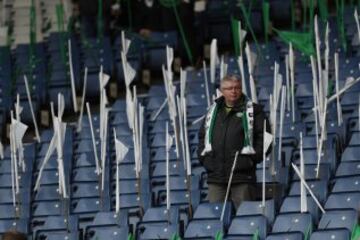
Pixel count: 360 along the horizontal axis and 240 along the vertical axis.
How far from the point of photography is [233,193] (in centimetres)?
1750

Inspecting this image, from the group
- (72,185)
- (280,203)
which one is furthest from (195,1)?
(280,203)

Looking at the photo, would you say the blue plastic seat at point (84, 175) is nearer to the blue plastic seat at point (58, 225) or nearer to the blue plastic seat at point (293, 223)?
the blue plastic seat at point (58, 225)

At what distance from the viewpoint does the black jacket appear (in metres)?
17.4

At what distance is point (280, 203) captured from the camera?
17.4m

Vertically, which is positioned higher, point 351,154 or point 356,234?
point 351,154

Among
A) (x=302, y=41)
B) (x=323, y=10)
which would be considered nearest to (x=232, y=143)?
(x=302, y=41)

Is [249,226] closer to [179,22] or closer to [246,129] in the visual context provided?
[246,129]

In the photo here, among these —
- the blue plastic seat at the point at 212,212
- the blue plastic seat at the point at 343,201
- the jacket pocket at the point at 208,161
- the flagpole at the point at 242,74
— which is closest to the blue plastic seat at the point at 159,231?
the blue plastic seat at the point at 212,212

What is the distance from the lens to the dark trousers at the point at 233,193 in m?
17.4

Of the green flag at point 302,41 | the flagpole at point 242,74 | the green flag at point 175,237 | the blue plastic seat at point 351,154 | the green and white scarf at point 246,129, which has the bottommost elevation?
the green flag at point 175,237

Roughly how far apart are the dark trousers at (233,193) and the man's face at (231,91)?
0.75m

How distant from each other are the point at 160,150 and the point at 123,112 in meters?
1.49

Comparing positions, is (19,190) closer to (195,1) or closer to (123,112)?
(123,112)

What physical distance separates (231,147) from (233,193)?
1.37ft
